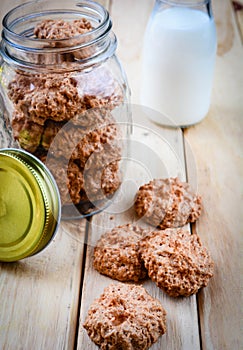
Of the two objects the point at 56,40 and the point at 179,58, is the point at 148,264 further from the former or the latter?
the point at 179,58

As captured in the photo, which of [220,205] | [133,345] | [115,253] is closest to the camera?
[133,345]

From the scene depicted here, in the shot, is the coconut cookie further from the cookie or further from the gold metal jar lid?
the gold metal jar lid

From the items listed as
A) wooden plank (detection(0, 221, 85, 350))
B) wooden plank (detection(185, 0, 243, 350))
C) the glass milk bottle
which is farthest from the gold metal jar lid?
the glass milk bottle

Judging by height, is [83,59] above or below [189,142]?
above

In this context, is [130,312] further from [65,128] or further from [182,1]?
[182,1]

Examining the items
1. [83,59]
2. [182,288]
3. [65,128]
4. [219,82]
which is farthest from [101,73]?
[219,82]
